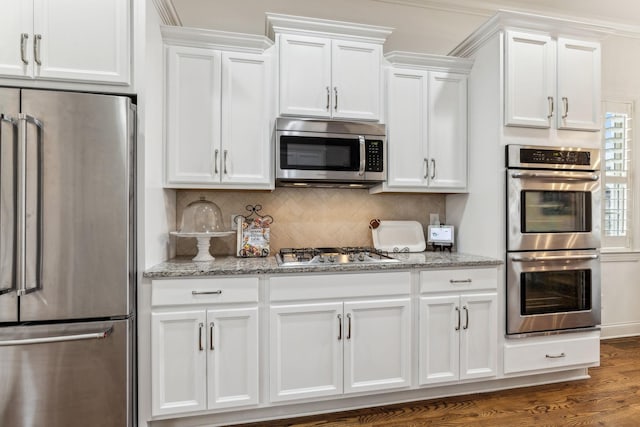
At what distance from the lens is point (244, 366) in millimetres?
1915

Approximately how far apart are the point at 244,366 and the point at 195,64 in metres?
1.88

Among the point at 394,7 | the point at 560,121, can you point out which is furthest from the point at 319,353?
the point at 394,7

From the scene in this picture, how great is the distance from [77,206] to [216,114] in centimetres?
97

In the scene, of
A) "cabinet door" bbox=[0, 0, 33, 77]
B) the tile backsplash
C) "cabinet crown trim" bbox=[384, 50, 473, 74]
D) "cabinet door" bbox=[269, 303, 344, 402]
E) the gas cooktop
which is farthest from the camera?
the tile backsplash

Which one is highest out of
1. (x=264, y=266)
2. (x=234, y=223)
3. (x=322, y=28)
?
(x=322, y=28)

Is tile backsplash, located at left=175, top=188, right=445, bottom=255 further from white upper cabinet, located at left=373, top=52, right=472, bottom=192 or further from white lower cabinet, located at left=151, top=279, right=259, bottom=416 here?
white lower cabinet, located at left=151, top=279, right=259, bottom=416

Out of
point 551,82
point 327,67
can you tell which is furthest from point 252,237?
point 551,82

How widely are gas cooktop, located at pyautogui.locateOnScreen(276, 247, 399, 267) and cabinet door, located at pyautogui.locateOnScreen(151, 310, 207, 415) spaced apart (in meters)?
0.61

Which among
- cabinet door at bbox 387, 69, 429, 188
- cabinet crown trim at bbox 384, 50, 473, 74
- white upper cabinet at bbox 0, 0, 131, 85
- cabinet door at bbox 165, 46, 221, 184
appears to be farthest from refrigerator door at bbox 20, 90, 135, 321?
cabinet crown trim at bbox 384, 50, 473, 74

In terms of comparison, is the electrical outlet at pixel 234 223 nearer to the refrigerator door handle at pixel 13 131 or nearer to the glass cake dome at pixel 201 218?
the glass cake dome at pixel 201 218

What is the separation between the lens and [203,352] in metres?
1.86

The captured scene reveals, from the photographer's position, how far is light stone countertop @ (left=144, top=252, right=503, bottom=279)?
1.84m

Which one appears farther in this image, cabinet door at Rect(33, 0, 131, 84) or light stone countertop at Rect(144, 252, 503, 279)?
light stone countertop at Rect(144, 252, 503, 279)

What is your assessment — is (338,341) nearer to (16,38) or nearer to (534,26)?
(16,38)
